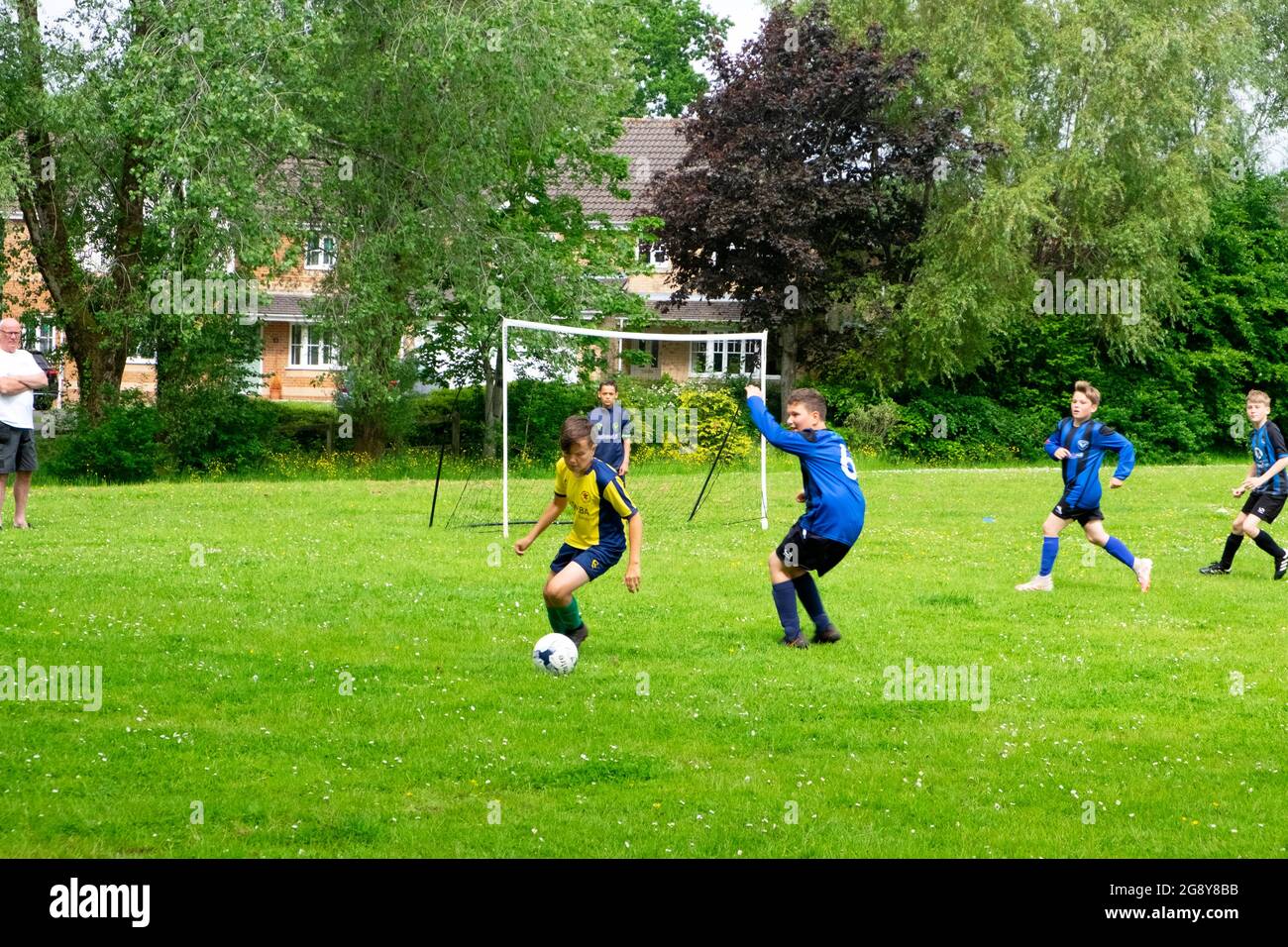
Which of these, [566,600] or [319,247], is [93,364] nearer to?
[319,247]

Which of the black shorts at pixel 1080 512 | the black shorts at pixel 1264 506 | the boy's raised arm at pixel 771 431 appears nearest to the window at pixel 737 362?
the black shorts at pixel 1264 506

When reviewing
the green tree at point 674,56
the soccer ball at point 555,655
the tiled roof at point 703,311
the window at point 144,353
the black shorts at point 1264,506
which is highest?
the green tree at point 674,56

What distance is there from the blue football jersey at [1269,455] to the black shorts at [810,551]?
689cm

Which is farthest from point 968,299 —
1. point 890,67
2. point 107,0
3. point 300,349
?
point 300,349

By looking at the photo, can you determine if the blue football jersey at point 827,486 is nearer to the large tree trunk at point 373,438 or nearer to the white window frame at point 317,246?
the white window frame at point 317,246

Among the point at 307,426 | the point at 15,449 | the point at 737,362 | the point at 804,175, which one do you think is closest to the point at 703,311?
the point at 737,362

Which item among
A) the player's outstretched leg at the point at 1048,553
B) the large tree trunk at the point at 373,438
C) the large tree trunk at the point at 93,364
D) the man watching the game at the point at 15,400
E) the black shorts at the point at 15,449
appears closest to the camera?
the player's outstretched leg at the point at 1048,553

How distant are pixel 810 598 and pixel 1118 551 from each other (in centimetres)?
423

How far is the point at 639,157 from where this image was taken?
169 ft

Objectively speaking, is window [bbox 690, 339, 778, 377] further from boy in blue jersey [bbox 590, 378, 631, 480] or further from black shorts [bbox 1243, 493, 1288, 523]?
black shorts [bbox 1243, 493, 1288, 523]

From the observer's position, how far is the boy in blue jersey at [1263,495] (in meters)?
15.1

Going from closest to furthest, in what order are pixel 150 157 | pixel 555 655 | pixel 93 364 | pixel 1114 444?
pixel 555 655 → pixel 1114 444 → pixel 150 157 → pixel 93 364

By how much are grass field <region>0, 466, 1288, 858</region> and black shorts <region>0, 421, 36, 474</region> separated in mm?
829

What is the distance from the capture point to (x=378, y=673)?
379 inches
